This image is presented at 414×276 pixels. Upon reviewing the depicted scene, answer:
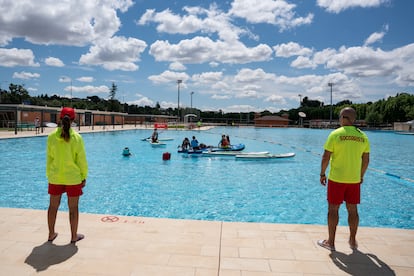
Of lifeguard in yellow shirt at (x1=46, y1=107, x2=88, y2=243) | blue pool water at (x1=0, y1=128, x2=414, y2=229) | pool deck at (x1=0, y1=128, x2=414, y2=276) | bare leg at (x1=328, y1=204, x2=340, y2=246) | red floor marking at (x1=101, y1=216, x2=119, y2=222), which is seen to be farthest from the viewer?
blue pool water at (x1=0, y1=128, x2=414, y2=229)

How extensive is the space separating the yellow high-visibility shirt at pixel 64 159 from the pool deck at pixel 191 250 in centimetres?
82

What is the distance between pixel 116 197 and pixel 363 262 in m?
6.73

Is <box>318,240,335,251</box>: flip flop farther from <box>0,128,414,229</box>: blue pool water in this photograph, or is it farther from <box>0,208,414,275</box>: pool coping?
<box>0,128,414,229</box>: blue pool water

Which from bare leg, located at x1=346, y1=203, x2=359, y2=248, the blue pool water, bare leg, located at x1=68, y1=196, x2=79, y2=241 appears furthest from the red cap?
the blue pool water

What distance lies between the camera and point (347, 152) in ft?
12.0

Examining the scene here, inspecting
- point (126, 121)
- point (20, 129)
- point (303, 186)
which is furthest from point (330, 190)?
point (126, 121)

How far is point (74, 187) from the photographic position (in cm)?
366

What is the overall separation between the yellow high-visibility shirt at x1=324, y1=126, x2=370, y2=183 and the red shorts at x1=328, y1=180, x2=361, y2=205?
0.21 ft

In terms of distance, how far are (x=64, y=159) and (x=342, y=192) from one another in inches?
133

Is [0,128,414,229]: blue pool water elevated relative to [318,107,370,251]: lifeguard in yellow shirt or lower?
lower

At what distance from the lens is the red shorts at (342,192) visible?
145 inches

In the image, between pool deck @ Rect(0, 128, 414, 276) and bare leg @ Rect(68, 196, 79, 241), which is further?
bare leg @ Rect(68, 196, 79, 241)

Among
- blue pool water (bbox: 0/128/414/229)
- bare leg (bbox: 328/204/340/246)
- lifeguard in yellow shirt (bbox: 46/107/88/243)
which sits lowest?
blue pool water (bbox: 0/128/414/229)

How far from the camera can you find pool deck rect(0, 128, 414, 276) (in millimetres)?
3148
